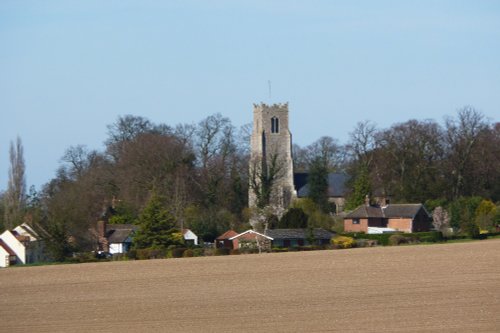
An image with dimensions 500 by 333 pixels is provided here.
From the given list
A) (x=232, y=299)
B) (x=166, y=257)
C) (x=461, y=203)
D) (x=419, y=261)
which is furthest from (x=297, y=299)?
(x=461, y=203)

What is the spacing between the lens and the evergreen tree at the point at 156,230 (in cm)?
6788

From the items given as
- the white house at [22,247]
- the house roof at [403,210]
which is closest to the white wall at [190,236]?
the white house at [22,247]

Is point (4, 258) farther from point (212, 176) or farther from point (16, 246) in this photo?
point (212, 176)

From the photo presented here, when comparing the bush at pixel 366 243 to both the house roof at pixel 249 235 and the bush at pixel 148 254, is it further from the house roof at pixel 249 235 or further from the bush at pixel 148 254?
the bush at pixel 148 254

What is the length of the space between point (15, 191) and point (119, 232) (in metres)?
11.7

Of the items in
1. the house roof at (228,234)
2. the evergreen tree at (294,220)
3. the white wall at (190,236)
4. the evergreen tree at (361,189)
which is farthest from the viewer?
the evergreen tree at (361,189)

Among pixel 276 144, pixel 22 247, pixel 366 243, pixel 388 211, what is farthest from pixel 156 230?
pixel 276 144

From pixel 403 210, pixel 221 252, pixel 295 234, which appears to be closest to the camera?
pixel 221 252

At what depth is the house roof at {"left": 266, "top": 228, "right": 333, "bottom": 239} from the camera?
7475 cm

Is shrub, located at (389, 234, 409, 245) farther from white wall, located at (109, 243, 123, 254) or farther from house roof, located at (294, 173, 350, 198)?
house roof, located at (294, 173, 350, 198)

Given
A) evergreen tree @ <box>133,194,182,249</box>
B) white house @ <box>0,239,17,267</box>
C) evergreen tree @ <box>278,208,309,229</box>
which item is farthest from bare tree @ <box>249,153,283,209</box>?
white house @ <box>0,239,17,267</box>

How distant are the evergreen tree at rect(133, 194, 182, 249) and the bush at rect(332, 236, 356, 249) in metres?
10.1

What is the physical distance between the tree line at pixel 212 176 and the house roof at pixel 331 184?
3.70m

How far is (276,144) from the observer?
107m
